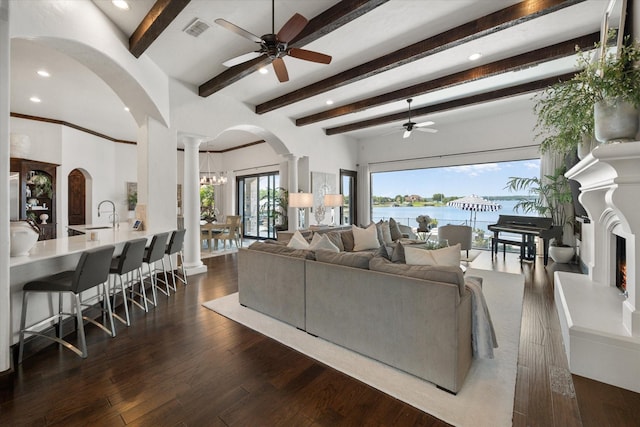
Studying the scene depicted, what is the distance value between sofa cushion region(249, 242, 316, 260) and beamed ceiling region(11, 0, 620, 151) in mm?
2336

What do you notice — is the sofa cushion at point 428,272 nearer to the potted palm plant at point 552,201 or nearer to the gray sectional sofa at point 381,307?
the gray sectional sofa at point 381,307

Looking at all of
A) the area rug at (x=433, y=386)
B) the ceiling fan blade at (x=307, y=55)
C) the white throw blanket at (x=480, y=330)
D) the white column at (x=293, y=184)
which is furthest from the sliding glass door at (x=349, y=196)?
the white throw blanket at (x=480, y=330)

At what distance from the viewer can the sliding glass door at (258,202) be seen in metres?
9.12

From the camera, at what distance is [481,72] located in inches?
166

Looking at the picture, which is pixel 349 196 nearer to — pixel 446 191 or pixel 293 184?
pixel 293 184

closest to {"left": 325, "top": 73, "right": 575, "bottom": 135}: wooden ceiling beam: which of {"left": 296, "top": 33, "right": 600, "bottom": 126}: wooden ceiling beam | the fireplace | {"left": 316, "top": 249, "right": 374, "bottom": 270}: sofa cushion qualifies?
{"left": 296, "top": 33, "right": 600, "bottom": 126}: wooden ceiling beam

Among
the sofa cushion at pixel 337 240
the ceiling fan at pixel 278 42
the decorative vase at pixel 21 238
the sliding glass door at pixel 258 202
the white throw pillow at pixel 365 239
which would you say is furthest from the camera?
the sliding glass door at pixel 258 202

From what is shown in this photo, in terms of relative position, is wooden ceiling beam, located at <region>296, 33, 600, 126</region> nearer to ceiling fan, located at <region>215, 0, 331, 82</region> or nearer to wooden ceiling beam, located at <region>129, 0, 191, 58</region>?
ceiling fan, located at <region>215, 0, 331, 82</region>

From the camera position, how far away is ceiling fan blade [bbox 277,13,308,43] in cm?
240

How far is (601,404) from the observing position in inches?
68.6

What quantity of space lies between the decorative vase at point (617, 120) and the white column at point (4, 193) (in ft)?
14.1

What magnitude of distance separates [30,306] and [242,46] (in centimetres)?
366

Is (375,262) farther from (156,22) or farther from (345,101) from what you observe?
(345,101)

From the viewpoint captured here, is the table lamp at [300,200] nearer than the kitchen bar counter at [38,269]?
No
